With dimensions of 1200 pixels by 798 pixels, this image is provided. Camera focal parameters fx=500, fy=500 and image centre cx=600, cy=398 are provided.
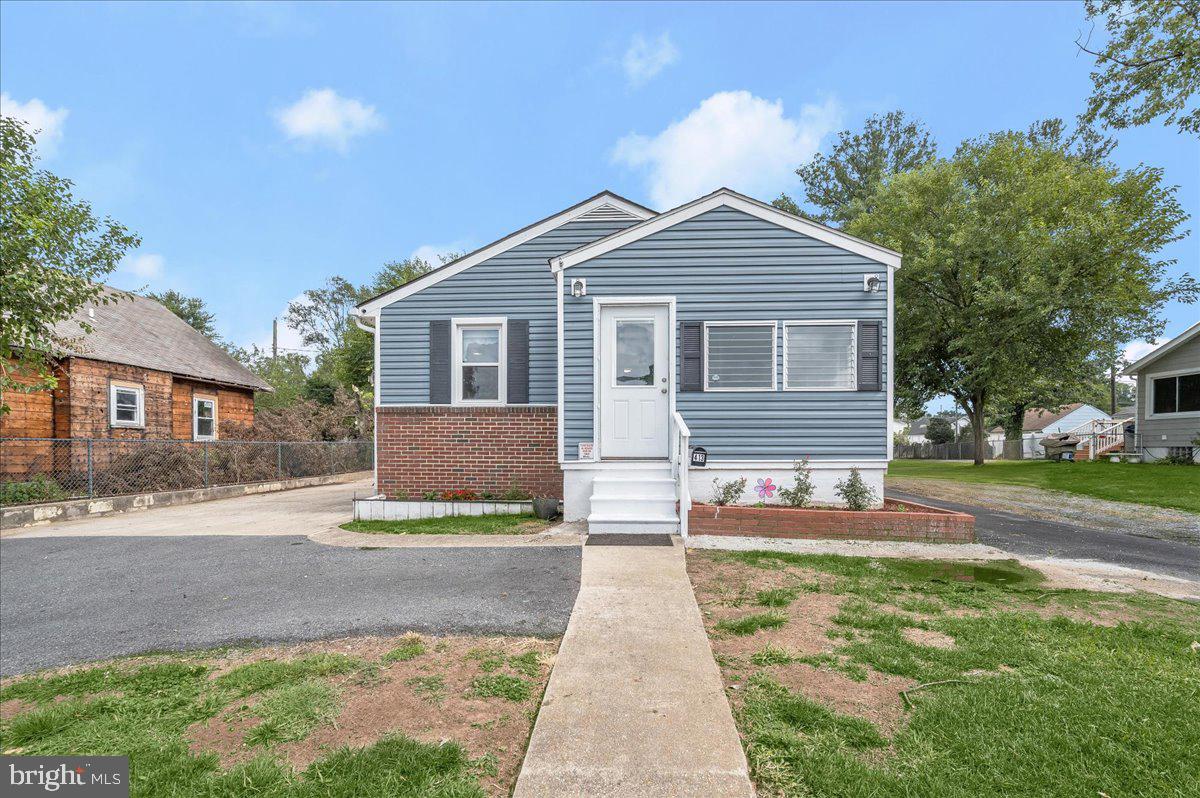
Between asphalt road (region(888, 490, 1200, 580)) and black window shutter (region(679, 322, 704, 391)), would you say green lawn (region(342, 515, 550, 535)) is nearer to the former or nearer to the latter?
black window shutter (region(679, 322, 704, 391))

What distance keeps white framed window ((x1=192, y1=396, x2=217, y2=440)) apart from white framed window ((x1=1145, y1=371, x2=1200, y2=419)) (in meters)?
30.1

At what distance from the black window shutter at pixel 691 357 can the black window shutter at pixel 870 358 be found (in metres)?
2.14

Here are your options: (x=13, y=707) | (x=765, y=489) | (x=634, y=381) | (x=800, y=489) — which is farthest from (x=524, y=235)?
(x=13, y=707)

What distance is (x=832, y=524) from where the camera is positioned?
5922mm

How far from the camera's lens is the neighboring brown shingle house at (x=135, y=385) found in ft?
36.0

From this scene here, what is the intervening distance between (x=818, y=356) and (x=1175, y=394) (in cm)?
1847

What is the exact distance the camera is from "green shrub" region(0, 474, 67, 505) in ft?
27.9

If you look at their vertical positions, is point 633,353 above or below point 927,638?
above

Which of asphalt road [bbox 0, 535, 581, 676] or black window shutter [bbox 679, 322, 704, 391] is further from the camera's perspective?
black window shutter [bbox 679, 322, 704, 391]

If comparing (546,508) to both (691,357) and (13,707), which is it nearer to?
(691,357)

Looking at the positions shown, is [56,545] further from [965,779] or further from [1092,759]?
[1092,759]

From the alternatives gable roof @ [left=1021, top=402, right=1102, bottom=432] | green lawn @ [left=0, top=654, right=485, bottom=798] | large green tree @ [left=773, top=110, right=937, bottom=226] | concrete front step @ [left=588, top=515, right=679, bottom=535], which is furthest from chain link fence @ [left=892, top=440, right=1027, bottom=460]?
green lawn @ [left=0, top=654, right=485, bottom=798]

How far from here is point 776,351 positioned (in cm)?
693

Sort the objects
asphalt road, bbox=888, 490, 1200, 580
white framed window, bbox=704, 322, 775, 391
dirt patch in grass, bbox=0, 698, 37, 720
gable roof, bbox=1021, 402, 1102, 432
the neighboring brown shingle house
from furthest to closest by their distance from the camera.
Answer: gable roof, bbox=1021, 402, 1102, 432 < the neighboring brown shingle house < white framed window, bbox=704, 322, 775, 391 < asphalt road, bbox=888, 490, 1200, 580 < dirt patch in grass, bbox=0, 698, 37, 720
